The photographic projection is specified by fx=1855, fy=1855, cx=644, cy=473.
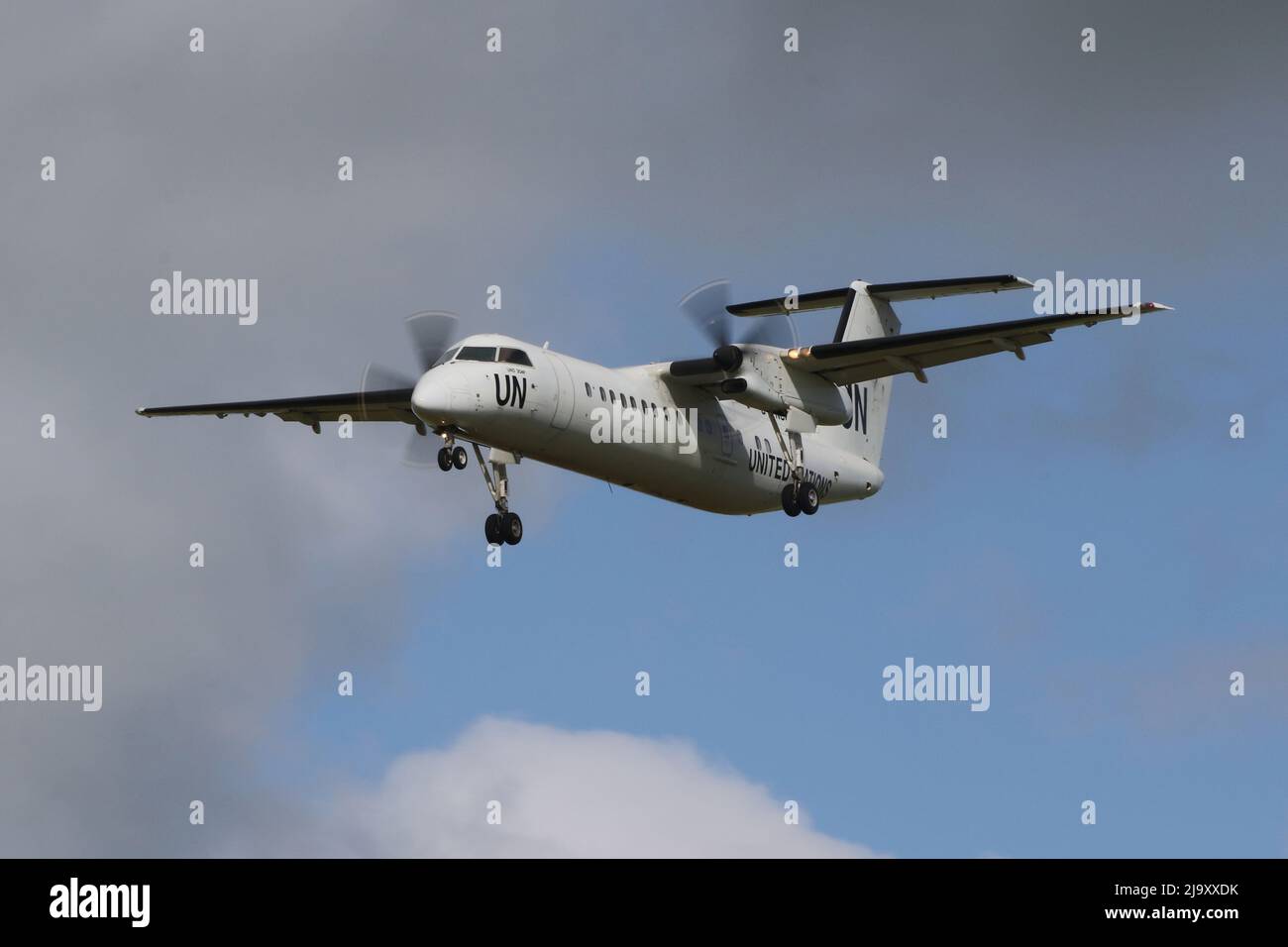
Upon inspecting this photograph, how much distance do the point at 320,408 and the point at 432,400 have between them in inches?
290

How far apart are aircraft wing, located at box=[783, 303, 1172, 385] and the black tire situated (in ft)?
18.9

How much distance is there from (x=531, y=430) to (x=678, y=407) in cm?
415

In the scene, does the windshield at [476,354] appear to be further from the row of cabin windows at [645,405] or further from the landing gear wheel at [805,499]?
the landing gear wheel at [805,499]

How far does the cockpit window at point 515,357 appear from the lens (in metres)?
28.0

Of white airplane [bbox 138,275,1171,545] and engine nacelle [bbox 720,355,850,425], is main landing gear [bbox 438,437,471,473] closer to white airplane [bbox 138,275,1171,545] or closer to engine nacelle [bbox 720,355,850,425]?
white airplane [bbox 138,275,1171,545]

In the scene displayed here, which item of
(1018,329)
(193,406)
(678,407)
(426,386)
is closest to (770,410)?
(678,407)

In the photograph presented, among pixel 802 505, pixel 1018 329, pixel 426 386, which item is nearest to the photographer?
pixel 426 386

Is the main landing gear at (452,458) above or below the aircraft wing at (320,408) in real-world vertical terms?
below

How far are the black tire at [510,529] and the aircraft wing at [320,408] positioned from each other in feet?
9.47

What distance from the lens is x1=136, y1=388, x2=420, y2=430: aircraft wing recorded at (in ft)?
105

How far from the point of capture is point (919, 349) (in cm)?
3155

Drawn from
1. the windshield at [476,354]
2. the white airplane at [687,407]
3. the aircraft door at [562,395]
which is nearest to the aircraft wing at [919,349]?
the white airplane at [687,407]

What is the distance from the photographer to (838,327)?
36938 millimetres
